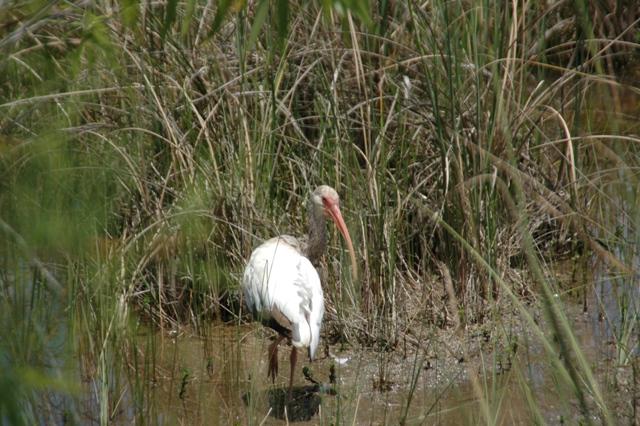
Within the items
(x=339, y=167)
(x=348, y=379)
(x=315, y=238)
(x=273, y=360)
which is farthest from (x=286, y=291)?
(x=339, y=167)

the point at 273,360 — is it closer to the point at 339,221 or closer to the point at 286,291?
the point at 286,291

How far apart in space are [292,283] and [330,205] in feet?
1.58

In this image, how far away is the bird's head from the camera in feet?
15.2

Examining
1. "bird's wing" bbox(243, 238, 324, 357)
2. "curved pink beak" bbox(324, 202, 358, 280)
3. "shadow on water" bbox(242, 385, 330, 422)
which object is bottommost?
"shadow on water" bbox(242, 385, 330, 422)

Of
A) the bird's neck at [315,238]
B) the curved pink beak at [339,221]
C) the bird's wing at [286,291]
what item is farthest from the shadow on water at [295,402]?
the bird's neck at [315,238]

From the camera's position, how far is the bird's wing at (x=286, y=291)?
4.14 metres

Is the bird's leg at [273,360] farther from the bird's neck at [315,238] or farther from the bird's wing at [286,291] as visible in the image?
the bird's neck at [315,238]

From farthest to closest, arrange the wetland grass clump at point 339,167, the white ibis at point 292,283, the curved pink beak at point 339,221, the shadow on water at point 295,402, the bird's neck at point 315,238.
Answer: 1. the bird's neck at point 315,238
2. the curved pink beak at point 339,221
3. the wetland grass clump at point 339,167
4. the shadow on water at point 295,402
5. the white ibis at point 292,283

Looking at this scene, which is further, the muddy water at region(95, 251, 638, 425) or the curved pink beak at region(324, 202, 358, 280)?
the curved pink beak at region(324, 202, 358, 280)

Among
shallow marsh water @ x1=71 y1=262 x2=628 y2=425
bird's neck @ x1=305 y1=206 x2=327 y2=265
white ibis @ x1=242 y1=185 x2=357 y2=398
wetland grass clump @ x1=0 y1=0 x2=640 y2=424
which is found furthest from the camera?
bird's neck @ x1=305 y1=206 x2=327 y2=265

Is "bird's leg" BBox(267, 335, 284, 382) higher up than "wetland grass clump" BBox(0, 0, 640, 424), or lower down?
lower down

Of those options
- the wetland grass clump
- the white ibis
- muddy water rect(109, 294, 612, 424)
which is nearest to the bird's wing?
the white ibis

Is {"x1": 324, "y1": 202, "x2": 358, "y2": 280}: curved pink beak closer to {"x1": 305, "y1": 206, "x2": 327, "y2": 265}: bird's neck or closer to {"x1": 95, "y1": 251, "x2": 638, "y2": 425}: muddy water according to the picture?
{"x1": 305, "y1": 206, "x2": 327, "y2": 265}: bird's neck

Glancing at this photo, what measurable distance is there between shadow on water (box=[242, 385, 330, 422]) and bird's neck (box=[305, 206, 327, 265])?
626 mm
